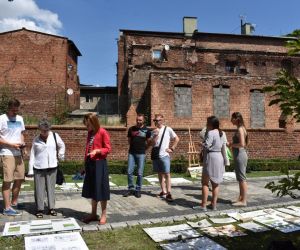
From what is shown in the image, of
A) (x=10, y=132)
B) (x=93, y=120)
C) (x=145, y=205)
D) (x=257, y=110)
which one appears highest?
(x=257, y=110)

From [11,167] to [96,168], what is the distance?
180 centimetres

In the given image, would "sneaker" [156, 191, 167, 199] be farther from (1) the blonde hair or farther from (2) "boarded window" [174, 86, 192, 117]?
(2) "boarded window" [174, 86, 192, 117]

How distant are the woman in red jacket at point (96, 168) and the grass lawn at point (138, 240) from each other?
69 centimetres

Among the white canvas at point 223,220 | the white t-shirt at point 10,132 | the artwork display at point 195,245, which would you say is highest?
the white t-shirt at point 10,132

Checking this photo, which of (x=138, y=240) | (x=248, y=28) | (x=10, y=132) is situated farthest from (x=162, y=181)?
(x=248, y=28)

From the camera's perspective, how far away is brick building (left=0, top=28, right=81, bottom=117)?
32.5 meters

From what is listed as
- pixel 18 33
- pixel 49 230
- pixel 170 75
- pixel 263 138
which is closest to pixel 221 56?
pixel 170 75

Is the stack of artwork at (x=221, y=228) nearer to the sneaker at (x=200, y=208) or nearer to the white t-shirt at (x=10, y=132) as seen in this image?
the sneaker at (x=200, y=208)

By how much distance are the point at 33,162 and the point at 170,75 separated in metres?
18.1

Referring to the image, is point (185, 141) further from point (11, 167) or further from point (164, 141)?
point (11, 167)

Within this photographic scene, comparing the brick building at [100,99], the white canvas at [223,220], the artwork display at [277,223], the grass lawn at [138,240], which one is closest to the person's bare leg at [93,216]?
the grass lawn at [138,240]

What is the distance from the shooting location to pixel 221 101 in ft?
83.5

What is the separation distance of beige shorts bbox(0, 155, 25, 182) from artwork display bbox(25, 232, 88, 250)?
1836mm

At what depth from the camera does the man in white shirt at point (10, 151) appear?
23.6ft
